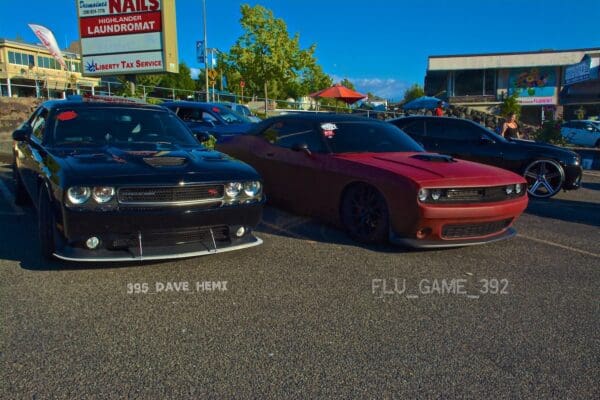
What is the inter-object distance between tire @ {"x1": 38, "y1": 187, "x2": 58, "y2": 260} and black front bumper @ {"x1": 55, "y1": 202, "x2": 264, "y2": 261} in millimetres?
176

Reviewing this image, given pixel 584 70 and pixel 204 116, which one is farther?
pixel 584 70

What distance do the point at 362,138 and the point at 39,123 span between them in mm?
3645

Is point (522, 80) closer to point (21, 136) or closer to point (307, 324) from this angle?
point (21, 136)

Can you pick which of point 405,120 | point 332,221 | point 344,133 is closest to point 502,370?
point 332,221

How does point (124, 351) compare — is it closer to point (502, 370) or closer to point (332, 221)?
point (502, 370)

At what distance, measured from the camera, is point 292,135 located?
6211 mm

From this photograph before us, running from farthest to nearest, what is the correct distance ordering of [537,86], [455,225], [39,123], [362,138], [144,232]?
1. [537,86]
2. [362,138]
3. [39,123]
4. [455,225]
5. [144,232]

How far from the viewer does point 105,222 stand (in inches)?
144

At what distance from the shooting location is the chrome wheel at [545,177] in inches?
324

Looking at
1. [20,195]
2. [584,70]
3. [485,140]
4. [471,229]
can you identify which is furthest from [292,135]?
[584,70]

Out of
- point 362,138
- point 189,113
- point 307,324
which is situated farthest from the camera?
point 189,113

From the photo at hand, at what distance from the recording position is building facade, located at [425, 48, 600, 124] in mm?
36375

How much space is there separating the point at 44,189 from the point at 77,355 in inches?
79.0

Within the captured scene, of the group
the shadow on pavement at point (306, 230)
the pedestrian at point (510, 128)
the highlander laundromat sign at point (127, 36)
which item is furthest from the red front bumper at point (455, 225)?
the highlander laundromat sign at point (127, 36)
